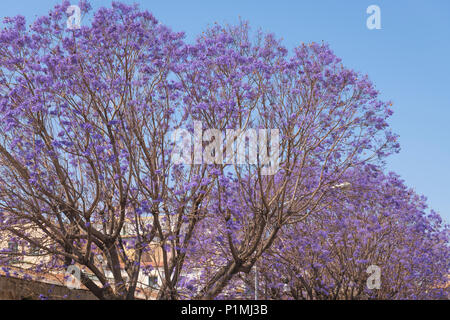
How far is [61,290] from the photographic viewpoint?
50.6 feet

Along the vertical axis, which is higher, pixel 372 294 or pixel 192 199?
pixel 192 199

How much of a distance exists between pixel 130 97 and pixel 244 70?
2450 millimetres

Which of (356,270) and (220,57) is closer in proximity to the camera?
(220,57)

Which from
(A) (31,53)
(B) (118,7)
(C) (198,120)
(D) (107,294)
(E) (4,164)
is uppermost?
(B) (118,7)

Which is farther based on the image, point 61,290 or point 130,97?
point 61,290

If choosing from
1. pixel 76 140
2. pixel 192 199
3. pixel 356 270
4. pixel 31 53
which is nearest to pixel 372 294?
pixel 356 270

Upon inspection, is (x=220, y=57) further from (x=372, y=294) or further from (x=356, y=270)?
(x=372, y=294)

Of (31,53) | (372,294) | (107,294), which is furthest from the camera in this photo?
(372,294)

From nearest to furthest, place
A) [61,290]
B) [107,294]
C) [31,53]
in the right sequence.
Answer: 1. [31,53]
2. [107,294]
3. [61,290]

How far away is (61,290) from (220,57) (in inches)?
330

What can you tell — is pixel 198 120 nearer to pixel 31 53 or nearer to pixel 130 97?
pixel 130 97

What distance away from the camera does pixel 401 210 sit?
16016mm

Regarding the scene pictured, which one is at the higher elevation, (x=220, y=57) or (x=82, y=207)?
(x=220, y=57)

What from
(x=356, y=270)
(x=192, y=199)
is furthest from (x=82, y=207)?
(x=356, y=270)
